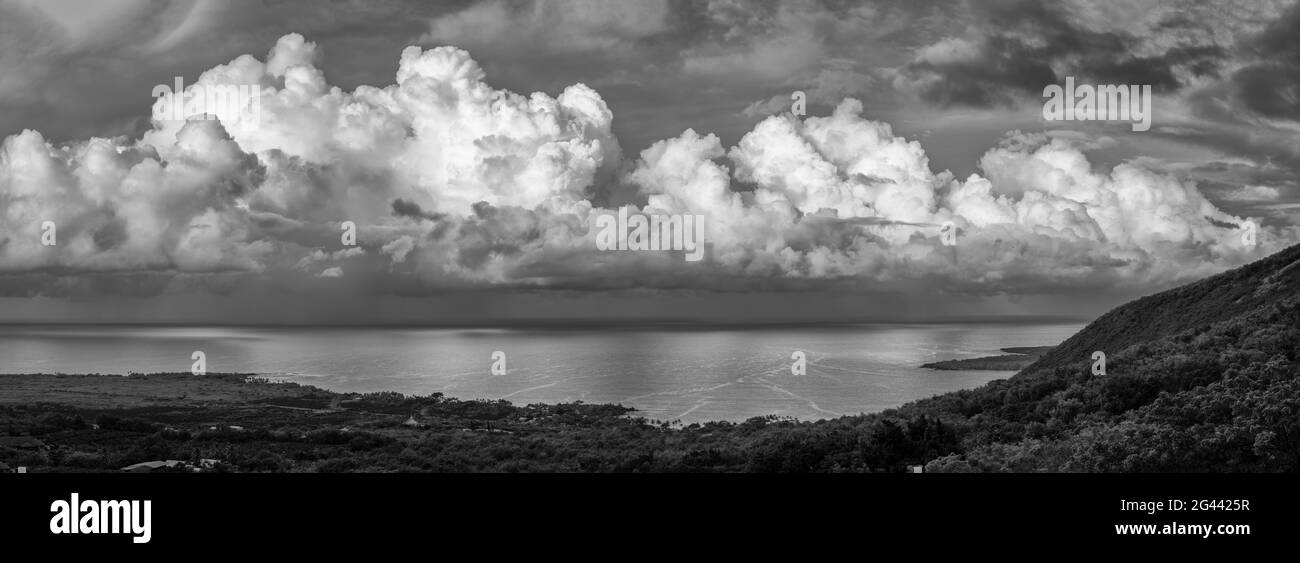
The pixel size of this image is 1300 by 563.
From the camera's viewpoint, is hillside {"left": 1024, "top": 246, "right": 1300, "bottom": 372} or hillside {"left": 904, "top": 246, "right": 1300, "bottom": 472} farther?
hillside {"left": 1024, "top": 246, "right": 1300, "bottom": 372}

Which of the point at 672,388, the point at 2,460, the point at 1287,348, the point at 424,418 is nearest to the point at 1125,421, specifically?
the point at 1287,348

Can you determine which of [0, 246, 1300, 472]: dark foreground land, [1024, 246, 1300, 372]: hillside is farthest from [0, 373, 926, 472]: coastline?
[1024, 246, 1300, 372]: hillside

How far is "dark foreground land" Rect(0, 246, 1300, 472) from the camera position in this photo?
70.8ft

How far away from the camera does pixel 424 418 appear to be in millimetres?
64562

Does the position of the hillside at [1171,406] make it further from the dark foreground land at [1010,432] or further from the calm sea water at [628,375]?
the calm sea water at [628,375]

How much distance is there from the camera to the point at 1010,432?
27609 millimetres

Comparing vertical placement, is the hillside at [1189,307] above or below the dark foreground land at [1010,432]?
above

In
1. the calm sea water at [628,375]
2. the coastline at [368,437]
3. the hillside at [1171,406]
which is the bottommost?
the calm sea water at [628,375]

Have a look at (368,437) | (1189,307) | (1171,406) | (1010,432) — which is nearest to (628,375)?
(368,437)

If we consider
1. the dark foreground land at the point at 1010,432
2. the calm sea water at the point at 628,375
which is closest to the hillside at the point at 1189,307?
the dark foreground land at the point at 1010,432

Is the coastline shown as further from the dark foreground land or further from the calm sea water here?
the calm sea water

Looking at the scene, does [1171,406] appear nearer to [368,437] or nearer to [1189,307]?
[1189,307]

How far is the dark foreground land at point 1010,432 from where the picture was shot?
70.8ft
